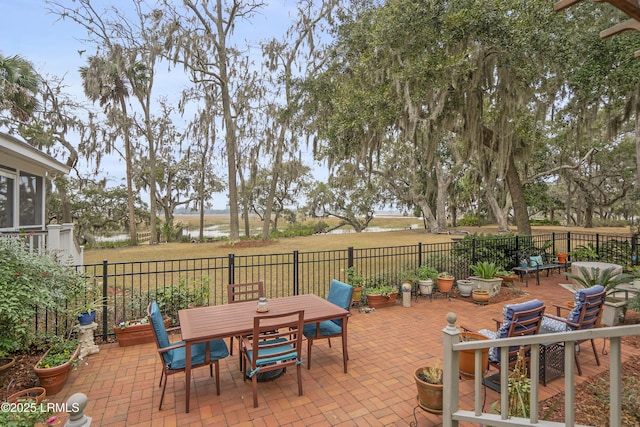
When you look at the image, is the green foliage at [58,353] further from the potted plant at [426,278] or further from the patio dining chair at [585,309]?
the potted plant at [426,278]

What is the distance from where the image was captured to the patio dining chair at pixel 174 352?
300 centimetres

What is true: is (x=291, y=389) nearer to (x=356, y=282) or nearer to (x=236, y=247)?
(x=356, y=282)

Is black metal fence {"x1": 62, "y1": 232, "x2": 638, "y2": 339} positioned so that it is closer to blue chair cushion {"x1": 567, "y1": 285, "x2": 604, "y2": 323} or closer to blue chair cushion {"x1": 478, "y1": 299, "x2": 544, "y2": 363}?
blue chair cushion {"x1": 478, "y1": 299, "x2": 544, "y2": 363}

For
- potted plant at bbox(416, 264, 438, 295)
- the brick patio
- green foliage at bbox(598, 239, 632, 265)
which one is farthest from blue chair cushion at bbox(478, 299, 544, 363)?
green foliage at bbox(598, 239, 632, 265)

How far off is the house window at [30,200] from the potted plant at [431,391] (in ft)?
25.8

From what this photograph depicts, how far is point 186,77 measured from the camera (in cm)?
1764

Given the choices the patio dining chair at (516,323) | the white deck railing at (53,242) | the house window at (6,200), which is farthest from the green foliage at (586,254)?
the house window at (6,200)

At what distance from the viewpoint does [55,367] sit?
3.27m

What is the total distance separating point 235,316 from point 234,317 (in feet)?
0.12

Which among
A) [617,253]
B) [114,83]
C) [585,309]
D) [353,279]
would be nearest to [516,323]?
[585,309]

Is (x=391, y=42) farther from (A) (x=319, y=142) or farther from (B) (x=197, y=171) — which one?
(B) (x=197, y=171)

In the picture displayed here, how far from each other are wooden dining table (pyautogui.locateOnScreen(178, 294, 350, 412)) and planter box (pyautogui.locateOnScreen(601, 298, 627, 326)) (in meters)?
4.38

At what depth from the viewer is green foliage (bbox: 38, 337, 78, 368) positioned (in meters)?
3.35

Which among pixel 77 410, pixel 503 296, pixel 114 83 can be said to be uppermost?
pixel 114 83
